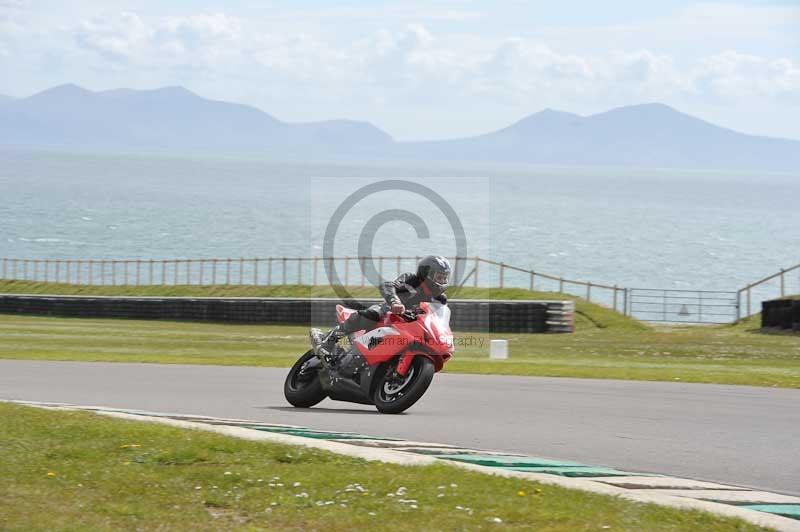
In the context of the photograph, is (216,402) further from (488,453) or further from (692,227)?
(692,227)

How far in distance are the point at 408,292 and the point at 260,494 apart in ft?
15.3

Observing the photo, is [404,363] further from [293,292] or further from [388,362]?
[293,292]

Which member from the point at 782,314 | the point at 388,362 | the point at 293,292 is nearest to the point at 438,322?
the point at 388,362

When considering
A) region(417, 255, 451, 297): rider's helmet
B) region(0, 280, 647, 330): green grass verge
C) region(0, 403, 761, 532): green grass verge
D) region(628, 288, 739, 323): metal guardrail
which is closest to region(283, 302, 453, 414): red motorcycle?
region(417, 255, 451, 297): rider's helmet

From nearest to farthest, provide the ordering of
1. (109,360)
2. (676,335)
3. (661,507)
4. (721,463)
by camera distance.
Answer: (661,507) < (721,463) < (109,360) < (676,335)

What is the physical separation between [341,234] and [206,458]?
453 feet

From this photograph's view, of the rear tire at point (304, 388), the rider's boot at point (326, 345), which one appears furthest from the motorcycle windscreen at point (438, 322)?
the rear tire at point (304, 388)

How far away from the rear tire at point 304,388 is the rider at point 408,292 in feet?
3.13

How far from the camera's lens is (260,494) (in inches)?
312

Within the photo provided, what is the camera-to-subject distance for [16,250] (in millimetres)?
118125

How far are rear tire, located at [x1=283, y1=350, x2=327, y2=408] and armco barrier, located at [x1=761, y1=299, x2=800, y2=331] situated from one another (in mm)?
21556

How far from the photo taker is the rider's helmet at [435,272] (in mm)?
12094

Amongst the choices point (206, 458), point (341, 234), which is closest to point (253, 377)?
point (206, 458)

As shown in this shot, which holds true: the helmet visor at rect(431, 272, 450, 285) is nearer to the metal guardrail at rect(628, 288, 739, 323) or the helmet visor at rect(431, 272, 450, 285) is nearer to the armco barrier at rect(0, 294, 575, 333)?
the armco barrier at rect(0, 294, 575, 333)
